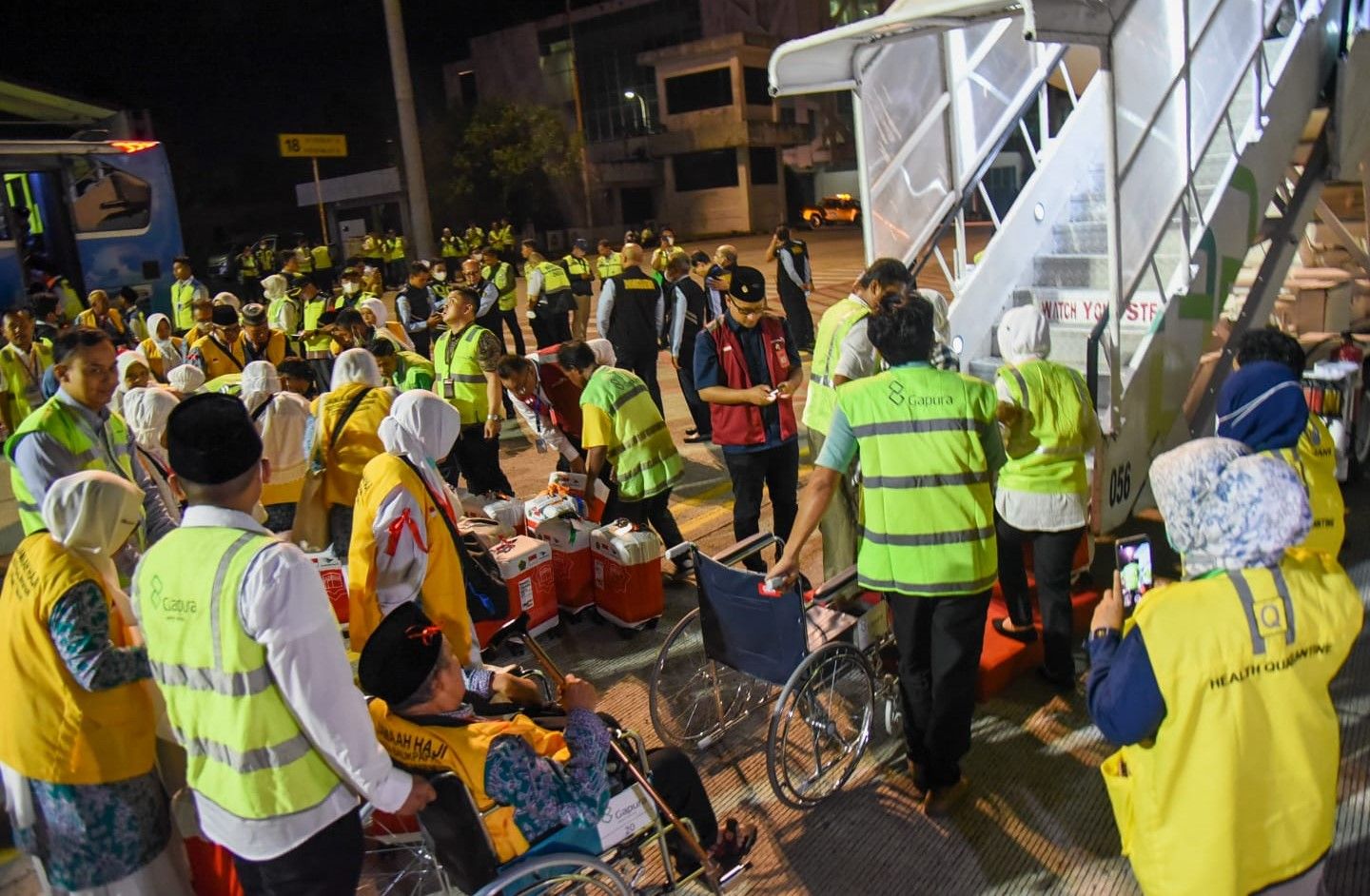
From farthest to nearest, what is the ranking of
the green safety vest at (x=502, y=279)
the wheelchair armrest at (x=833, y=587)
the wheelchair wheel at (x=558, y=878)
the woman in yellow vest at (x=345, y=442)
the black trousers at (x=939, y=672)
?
the green safety vest at (x=502, y=279) < the woman in yellow vest at (x=345, y=442) < the wheelchair armrest at (x=833, y=587) < the black trousers at (x=939, y=672) < the wheelchair wheel at (x=558, y=878)

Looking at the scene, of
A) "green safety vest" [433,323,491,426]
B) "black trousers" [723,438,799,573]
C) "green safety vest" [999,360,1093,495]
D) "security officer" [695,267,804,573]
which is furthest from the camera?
"green safety vest" [433,323,491,426]

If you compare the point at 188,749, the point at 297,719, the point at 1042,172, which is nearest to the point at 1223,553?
the point at 297,719

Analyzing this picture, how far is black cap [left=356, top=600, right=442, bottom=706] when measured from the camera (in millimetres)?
2668

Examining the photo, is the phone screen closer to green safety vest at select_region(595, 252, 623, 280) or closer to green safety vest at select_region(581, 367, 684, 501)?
green safety vest at select_region(581, 367, 684, 501)

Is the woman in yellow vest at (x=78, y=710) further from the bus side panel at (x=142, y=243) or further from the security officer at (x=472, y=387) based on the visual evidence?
the bus side panel at (x=142, y=243)

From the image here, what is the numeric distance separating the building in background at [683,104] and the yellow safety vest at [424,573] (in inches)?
1717

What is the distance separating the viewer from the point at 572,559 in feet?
18.4

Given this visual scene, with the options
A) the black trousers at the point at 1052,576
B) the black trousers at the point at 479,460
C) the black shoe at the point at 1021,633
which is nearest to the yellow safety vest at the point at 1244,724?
the black trousers at the point at 1052,576

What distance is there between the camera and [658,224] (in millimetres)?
47969

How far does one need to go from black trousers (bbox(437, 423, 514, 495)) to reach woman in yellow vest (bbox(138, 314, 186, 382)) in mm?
3840

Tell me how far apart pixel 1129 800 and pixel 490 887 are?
161 centimetres

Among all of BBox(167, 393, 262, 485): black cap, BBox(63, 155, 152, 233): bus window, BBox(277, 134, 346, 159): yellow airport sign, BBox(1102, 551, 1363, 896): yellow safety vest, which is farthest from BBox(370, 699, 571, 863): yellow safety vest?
BBox(277, 134, 346, 159): yellow airport sign

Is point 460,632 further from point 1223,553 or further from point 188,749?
point 1223,553

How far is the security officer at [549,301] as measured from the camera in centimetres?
1172
